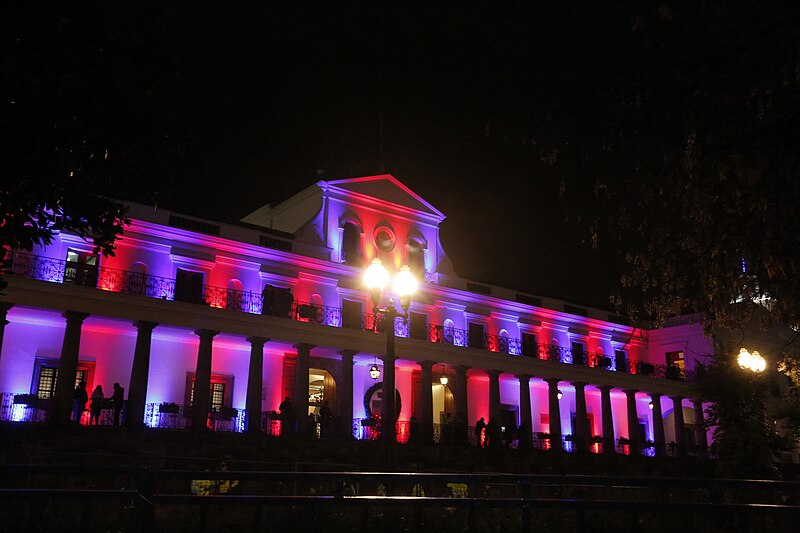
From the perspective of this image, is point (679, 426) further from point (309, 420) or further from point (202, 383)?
point (202, 383)

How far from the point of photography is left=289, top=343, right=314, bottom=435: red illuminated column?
28.4 metres

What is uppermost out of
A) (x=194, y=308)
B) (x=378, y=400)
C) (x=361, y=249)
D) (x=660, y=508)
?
(x=361, y=249)

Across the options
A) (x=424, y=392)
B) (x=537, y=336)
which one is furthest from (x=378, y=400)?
(x=537, y=336)

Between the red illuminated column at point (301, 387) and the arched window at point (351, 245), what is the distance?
22.5 feet

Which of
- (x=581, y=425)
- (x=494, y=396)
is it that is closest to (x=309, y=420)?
(x=494, y=396)

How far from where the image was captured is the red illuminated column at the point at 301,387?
2842 cm

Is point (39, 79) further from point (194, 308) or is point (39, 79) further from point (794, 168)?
point (194, 308)

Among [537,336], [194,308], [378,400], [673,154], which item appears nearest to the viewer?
[673,154]

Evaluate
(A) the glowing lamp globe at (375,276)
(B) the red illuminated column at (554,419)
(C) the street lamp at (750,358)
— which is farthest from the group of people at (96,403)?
(B) the red illuminated column at (554,419)

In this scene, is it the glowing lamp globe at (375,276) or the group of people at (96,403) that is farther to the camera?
the group of people at (96,403)

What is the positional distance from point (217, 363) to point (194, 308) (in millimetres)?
4252

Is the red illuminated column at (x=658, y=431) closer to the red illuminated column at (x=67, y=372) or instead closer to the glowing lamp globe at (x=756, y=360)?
the glowing lamp globe at (x=756, y=360)

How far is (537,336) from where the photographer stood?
138 ft

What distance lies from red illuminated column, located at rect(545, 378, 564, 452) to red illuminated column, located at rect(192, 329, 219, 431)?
Result: 1739cm
